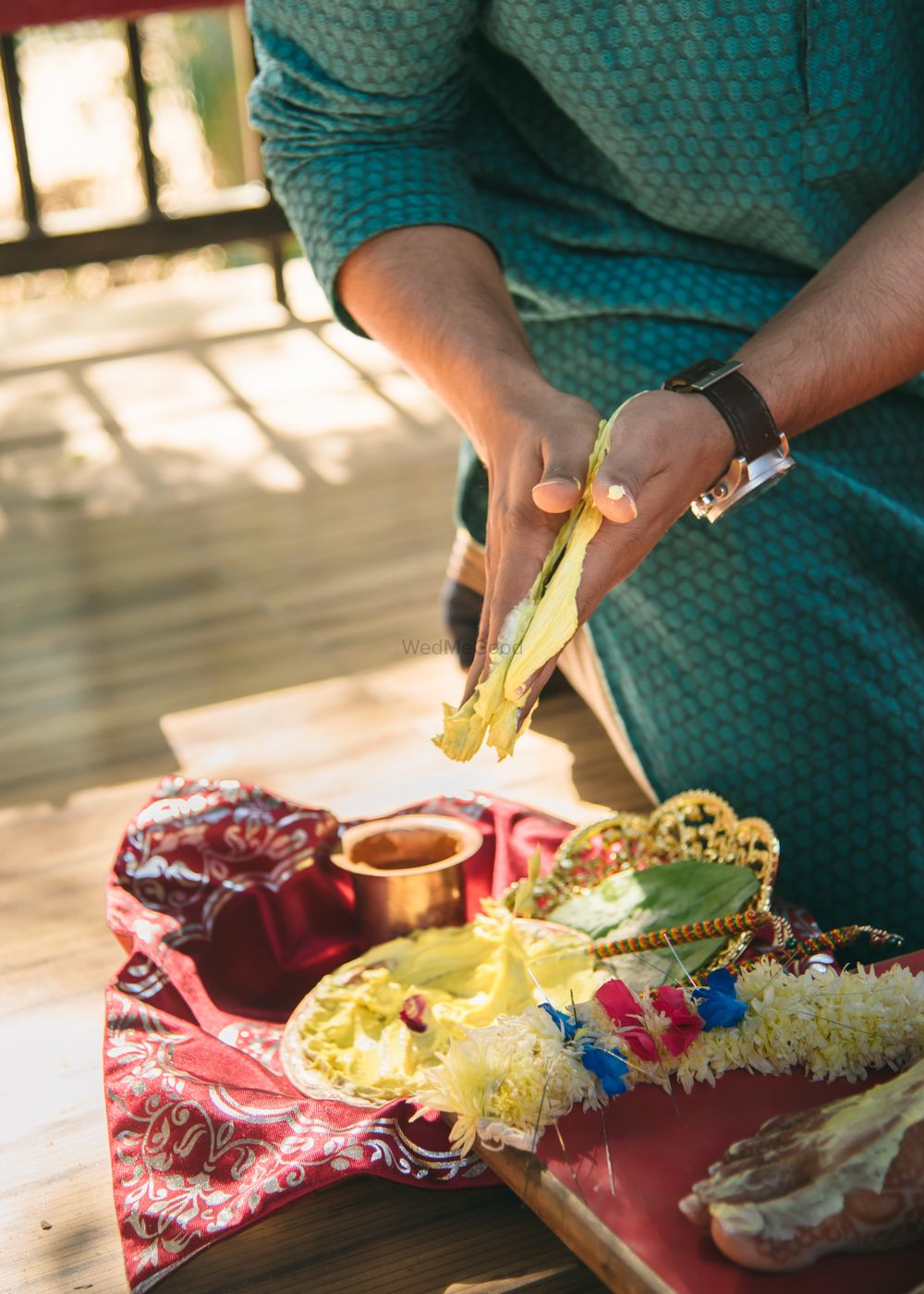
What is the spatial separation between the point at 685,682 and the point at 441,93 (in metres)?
0.72

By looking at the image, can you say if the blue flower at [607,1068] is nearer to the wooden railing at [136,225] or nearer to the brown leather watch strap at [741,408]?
the brown leather watch strap at [741,408]

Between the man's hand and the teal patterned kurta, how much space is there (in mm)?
310

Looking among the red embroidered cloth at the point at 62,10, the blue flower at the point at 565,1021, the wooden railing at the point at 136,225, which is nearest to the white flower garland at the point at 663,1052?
the blue flower at the point at 565,1021

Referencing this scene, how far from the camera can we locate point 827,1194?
36.4 inches

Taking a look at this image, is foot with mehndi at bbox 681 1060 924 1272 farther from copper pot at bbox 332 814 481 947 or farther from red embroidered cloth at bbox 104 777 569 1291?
copper pot at bbox 332 814 481 947

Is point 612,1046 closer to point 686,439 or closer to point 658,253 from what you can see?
point 686,439

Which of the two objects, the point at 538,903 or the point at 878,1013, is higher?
the point at 878,1013

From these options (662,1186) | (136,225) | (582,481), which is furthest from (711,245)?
(136,225)

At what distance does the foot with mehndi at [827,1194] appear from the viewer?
3.01ft

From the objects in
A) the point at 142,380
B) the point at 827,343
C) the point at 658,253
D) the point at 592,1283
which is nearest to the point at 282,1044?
the point at 592,1283

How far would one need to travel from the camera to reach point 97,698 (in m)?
2.26

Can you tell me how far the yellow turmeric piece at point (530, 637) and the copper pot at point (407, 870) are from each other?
9.9 inches

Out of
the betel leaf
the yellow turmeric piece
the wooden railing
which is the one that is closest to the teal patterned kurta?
the betel leaf

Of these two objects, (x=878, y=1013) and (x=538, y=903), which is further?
(x=538, y=903)
